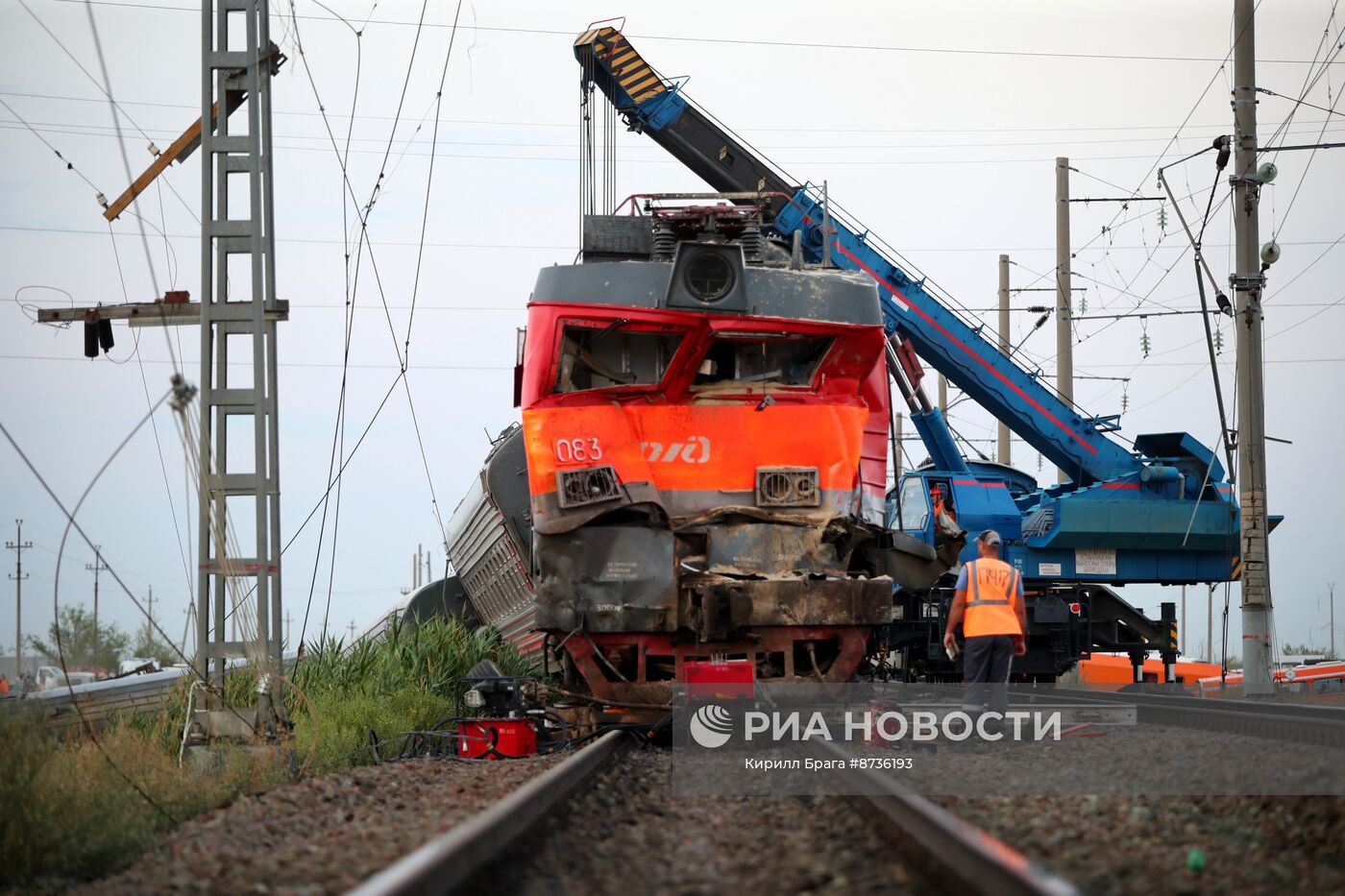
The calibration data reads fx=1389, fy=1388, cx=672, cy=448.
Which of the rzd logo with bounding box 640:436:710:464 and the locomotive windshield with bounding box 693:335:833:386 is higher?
the locomotive windshield with bounding box 693:335:833:386

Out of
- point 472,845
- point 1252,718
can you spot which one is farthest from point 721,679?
point 472,845

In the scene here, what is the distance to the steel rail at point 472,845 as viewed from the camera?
385cm

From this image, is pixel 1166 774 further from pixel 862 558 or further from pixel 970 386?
pixel 970 386

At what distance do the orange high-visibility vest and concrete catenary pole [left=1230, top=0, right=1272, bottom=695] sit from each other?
9.83 meters

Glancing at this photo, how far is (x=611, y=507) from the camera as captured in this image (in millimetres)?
9664

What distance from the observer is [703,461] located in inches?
396

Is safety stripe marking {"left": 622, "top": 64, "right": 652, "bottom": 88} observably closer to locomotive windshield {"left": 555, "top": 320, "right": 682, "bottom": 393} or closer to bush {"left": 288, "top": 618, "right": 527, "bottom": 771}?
bush {"left": 288, "top": 618, "right": 527, "bottom": 771}

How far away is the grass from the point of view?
5.99 metres

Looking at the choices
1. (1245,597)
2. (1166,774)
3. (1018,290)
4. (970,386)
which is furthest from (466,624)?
(1018,290)

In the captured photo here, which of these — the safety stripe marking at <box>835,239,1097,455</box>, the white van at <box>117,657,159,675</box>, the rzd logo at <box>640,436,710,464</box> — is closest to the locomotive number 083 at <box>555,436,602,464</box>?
the rzd logo at <box>640,436,710,464</box>

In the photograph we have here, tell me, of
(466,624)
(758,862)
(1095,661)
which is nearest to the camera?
(758,862)

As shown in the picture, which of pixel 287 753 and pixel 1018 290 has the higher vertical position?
pixel 1018 290

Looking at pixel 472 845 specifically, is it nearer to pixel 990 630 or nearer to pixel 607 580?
pixel 607 580

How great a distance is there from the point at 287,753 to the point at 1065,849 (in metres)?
6.03
